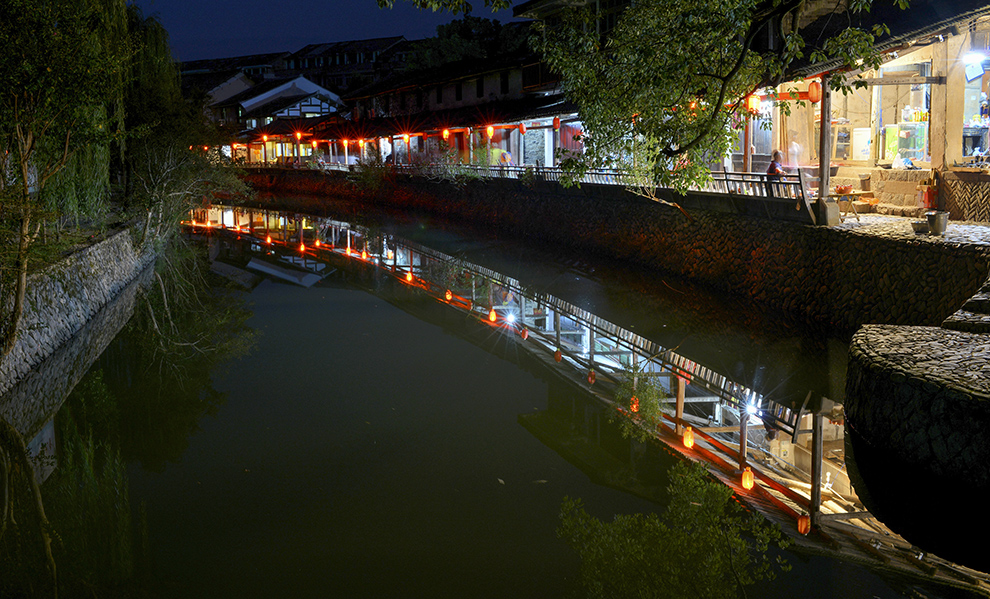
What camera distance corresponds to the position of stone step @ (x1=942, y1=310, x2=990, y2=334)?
291 inches

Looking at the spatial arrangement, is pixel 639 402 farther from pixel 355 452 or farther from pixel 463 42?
pixel 463 42

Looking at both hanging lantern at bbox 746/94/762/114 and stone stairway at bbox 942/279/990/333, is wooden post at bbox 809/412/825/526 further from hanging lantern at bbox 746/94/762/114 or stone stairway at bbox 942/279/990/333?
hanging lantern at bbox 746/94/762/114

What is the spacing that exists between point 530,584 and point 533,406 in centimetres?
375

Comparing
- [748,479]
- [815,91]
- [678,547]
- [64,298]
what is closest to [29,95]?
[64,298]

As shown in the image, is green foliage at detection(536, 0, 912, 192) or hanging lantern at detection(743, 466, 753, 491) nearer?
hanging lantern at detection(743, 466, 753, 491)

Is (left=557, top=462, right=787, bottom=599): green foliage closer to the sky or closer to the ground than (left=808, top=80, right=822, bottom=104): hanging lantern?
closer to the ground

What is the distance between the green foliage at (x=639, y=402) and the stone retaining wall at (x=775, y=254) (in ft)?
11.8

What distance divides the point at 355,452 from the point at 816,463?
4.40 metres

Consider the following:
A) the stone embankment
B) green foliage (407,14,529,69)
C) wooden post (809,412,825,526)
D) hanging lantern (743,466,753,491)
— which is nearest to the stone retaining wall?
wooden post (809,412,825,526)

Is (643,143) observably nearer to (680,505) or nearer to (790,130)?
(790,130)

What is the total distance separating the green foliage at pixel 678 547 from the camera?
509 cm

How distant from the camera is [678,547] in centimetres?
554

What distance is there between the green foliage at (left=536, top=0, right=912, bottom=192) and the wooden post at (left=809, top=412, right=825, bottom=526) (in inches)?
151

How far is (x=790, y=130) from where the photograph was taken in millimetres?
17188
